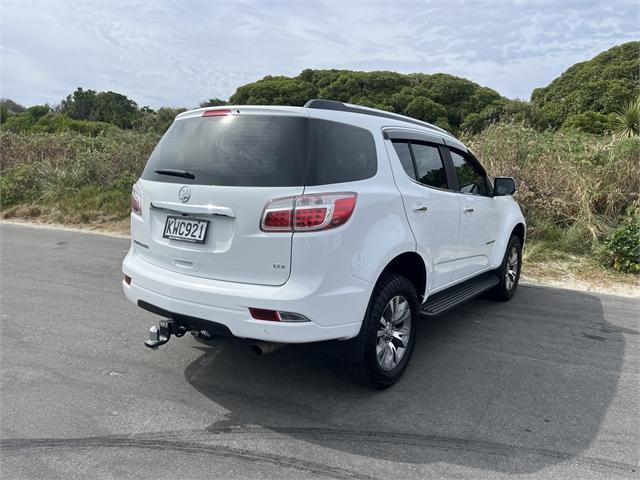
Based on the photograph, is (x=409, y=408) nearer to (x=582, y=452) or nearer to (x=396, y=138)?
(x=582, y=452)

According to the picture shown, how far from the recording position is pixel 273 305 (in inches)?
113

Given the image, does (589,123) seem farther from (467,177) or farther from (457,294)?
(457,294)

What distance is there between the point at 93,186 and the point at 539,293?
34.2ft

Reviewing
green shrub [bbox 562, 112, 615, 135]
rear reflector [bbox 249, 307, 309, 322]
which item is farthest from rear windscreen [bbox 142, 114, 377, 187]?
green shrub [bbox 562, 112, 615, 135]

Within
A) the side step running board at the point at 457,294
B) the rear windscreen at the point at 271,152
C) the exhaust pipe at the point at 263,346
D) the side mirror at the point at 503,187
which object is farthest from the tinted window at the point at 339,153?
the side mirror at the point at 503,187

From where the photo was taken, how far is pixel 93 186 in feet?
40.0

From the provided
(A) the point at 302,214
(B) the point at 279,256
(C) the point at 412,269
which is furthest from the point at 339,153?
(C) the point at 412,269

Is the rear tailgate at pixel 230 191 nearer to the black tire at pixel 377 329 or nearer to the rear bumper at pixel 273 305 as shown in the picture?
the rear bumper at pixel 273 305

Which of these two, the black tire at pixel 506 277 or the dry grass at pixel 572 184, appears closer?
the black tire at pixel 506 277

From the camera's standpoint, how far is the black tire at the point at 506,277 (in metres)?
5.48

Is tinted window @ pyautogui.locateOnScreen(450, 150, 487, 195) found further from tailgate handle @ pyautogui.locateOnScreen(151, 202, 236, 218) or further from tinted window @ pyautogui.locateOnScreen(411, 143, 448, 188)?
tailgate handle @ pyautogui.locateOnScreen(151, 202, 236, 218)

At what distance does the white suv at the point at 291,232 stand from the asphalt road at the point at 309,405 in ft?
1.36

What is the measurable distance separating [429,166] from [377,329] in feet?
5.13

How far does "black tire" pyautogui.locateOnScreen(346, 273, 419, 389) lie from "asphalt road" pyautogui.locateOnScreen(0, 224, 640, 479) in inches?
5.6
